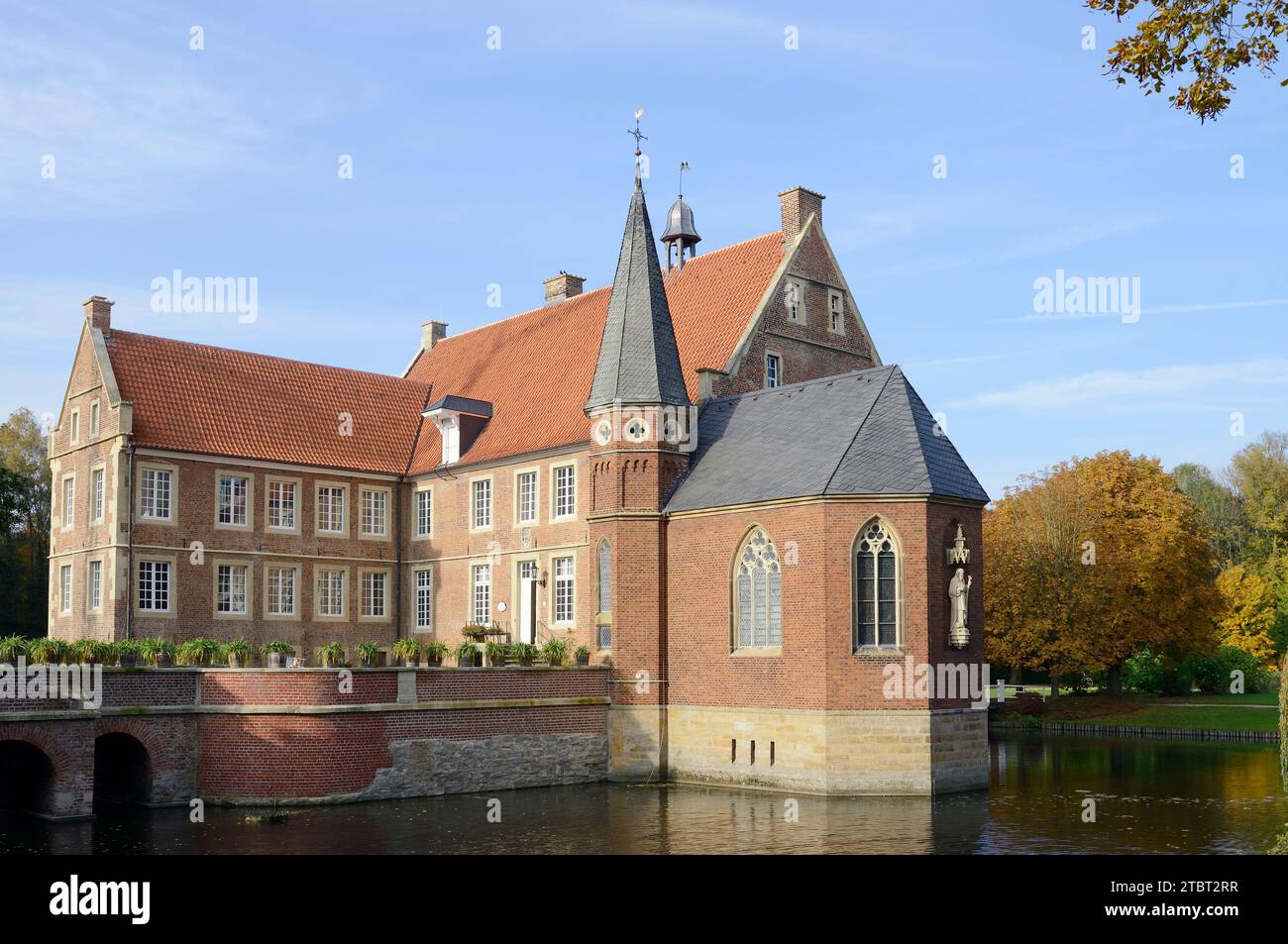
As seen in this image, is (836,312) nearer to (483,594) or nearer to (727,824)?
(483,594)

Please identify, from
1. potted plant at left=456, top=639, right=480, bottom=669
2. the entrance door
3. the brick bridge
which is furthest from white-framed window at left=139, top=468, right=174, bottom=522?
potted plant at left=456, top=639, right=480, bottom=669

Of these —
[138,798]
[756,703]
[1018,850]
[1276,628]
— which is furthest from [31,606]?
[1276,628]

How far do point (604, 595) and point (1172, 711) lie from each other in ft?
89.4

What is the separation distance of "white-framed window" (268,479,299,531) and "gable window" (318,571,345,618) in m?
1.82

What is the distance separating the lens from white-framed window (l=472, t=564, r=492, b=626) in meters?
37.5

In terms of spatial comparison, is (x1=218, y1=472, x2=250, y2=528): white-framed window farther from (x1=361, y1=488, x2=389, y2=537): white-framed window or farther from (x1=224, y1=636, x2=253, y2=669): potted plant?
(x1=224, y1=636, x2=253, y2=669): potted plant

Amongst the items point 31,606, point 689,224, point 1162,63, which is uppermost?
point 689,224

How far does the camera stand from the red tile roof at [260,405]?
3662 cm

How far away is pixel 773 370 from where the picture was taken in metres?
35.5

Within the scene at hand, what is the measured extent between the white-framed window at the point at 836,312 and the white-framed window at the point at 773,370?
2.66 m

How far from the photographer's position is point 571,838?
2141 cm

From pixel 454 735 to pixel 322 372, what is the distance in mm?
18132
